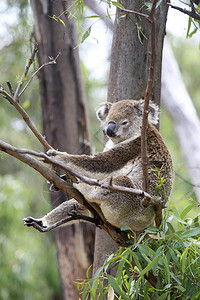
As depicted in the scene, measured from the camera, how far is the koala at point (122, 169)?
2.19 m

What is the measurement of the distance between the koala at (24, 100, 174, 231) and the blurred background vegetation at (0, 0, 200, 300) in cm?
27

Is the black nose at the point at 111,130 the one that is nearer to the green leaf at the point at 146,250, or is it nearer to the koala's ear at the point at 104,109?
the koala's ear at the point at 104,109

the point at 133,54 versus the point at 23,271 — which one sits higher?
the point at 133,54

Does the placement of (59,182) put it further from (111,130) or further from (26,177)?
(26,177)

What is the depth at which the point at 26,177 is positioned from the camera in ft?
29.2

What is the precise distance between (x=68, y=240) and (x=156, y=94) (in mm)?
2036

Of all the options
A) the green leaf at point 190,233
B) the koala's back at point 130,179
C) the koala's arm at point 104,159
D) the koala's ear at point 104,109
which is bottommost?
the green leaf at point 190,233

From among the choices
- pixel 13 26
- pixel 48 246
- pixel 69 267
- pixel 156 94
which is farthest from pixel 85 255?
pixel 48 246

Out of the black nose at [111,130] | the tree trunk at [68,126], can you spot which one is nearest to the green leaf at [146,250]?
the black nose at [111,130]

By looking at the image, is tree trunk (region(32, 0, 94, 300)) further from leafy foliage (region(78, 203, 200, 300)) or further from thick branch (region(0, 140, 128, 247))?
leafy foliage (region(78, 203, 200, 300))

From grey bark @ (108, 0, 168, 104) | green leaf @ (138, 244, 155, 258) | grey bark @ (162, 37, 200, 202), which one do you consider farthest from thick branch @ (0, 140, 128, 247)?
grey bark @ (162, 37, 200, 202)

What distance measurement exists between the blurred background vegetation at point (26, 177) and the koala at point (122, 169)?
0.88 feet

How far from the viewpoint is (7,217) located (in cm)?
629

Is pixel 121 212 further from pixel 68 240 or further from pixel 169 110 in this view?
pixel 169 110
